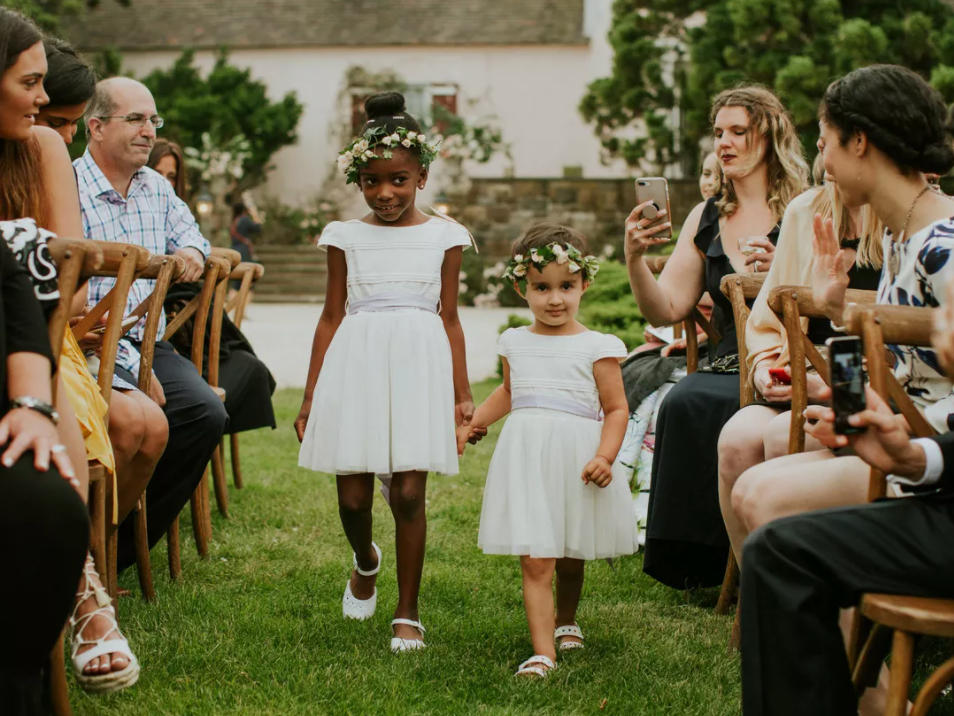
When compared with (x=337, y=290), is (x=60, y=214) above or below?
above

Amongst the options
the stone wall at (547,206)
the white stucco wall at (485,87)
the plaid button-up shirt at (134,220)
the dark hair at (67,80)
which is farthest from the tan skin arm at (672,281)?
the white stucco wall at (485,87)

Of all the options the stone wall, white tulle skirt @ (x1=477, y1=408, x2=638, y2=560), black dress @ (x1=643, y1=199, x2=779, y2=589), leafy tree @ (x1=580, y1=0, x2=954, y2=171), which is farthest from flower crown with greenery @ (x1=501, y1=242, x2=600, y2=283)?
the stone wall

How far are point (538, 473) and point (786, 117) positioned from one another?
1965mm

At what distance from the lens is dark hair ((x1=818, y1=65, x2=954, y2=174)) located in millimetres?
2756

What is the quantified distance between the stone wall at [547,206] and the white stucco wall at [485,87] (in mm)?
3119

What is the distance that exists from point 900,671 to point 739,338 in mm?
1759

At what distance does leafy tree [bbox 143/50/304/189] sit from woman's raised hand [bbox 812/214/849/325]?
2367 centimetres

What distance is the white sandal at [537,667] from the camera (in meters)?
3.49

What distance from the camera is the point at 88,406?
3.17m

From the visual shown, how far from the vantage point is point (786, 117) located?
4.63 meters

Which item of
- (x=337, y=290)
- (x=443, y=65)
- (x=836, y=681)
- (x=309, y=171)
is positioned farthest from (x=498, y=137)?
(x=836, y=681)

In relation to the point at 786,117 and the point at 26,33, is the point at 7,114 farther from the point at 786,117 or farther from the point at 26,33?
the point at 786,117

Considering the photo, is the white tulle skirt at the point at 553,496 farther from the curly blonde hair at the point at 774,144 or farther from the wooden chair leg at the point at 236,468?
the wooden chair leg at the point at 236,468

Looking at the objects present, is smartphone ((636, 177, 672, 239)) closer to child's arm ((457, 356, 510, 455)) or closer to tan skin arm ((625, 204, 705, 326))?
tan skin arm ((625, 204, 705, 326))
